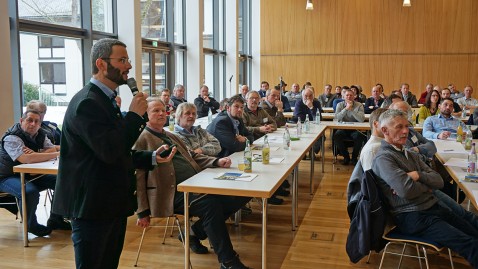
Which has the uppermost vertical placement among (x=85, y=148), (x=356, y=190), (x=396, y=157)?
(x=85, y=148)

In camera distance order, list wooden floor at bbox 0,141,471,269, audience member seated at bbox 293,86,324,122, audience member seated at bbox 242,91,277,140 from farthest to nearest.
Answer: audience member seated at bbox 293,86,324,122, audience member seated at bbox 242,91,277,140, wooden floor at bbox 0,141,471,269

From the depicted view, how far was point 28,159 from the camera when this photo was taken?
14.4ft

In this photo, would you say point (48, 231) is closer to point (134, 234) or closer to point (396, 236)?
point (134, 234)

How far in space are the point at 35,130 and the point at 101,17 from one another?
162 inches

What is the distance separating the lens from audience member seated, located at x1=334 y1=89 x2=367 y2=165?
26.9 feet

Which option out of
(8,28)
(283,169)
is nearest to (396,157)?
(283,169)

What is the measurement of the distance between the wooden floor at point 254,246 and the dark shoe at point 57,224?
0.23 ft

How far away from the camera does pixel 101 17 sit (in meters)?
8.26

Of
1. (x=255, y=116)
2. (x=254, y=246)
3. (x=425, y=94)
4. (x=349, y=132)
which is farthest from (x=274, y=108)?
(x=425, y=94)

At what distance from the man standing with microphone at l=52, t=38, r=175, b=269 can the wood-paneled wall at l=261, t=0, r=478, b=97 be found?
1445 centimetres

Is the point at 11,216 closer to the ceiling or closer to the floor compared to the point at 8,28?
closer to the floor

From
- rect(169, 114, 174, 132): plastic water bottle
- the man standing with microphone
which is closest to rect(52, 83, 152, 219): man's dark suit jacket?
the man standing with microphone

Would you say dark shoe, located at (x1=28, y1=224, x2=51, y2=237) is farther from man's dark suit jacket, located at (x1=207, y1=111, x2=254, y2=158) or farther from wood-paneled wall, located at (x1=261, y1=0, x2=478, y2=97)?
wood-paneled wall, located at (x1=261, y1=0, x2=478, y2=97)

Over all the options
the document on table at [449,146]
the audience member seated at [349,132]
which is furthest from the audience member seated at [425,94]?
the document on table at [449,146]
